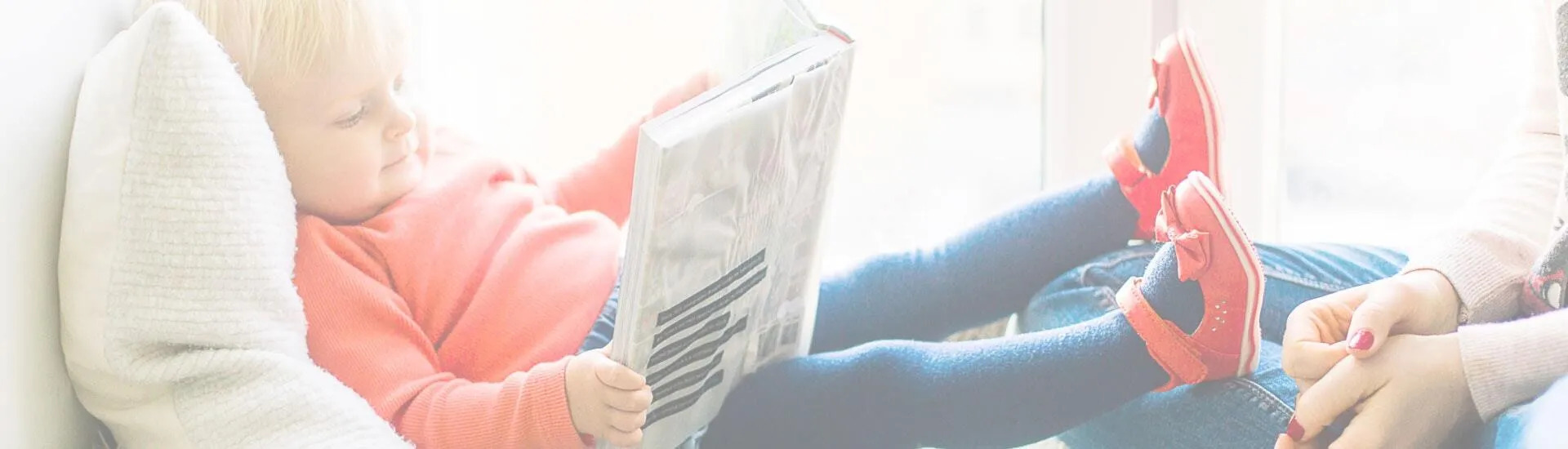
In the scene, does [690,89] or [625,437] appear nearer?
[625,437]

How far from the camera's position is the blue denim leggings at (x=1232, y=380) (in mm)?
818

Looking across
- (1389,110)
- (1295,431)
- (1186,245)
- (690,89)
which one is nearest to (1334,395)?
(1295,431)

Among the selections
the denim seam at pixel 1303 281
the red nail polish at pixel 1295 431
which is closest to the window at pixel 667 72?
the denim seam at pixel 1303 281

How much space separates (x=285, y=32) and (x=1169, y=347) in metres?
0.57

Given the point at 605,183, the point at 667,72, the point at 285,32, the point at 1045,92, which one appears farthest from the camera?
the point at 1045,92

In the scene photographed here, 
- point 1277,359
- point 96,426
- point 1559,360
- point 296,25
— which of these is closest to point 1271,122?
point 1277,359

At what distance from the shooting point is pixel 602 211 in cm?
110

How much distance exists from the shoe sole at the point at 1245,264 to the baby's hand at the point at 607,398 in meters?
0.36

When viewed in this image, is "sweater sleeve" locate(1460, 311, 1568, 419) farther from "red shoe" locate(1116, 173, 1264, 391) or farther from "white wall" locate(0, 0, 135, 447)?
"white wall" locate(0, 0, 135, 447)

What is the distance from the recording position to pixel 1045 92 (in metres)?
1.35

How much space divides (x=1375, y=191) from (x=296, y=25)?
1.08 metres

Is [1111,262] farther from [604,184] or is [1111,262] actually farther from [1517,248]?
[604,184]

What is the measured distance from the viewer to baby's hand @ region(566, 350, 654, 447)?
2.47 feet

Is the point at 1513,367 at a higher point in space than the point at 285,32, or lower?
lower
